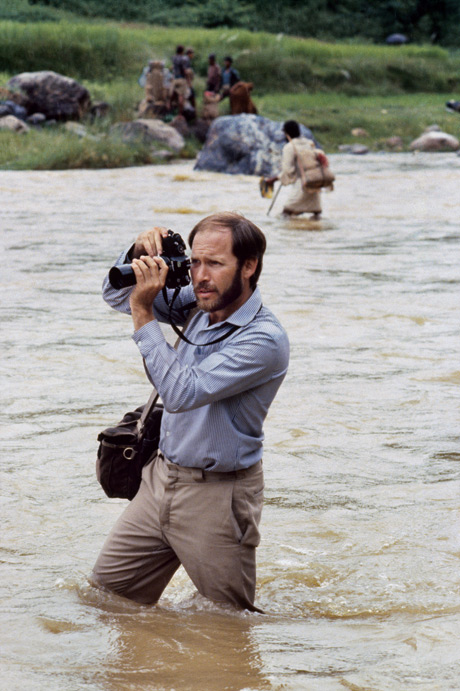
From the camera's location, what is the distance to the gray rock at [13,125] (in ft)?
80.9

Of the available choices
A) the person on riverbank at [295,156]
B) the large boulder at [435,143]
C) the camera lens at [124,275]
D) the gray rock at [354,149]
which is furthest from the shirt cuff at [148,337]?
the large boulder at [435,143]

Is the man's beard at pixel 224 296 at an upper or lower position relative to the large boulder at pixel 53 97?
upper

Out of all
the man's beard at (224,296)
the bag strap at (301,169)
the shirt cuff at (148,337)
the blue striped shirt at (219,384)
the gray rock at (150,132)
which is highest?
the man's beard at (224,296)

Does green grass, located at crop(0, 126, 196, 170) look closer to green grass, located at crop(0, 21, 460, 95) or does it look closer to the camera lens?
green grass, located at crop(0, 21, 460, 95)

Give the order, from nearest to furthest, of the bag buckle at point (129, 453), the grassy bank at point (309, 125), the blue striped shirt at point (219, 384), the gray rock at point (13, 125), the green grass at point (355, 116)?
the blue striped shirt at point (219, 384) → the bag buckle at point (129, 453) → the grassy bank at point (309, 125) → the gray rock at point (13, 125) → the green grass at point (355, 116)

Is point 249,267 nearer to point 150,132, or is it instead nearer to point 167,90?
point 150,132

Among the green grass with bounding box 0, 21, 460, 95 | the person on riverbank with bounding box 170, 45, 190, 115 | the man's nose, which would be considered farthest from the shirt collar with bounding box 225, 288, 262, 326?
the green grass with bounding box 0, 21, 460, 95

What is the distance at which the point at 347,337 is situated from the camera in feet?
29.3

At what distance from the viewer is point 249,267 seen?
3.61 meters

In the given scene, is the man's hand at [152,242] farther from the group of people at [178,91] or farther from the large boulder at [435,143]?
the large boulder at [435,143]

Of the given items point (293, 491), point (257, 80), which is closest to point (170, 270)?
point (293, 491)

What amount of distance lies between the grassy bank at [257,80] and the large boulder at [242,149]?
1.70m

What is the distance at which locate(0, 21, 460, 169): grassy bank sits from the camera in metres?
23.9

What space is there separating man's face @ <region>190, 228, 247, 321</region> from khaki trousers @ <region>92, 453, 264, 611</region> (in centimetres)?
56
